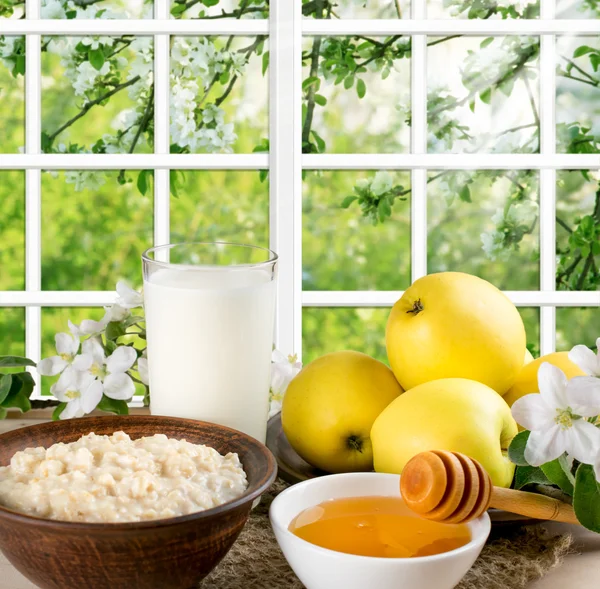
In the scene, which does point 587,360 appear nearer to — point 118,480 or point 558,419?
point 558,419

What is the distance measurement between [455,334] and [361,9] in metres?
1.88

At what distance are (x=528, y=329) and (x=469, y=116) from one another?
0.75 meters

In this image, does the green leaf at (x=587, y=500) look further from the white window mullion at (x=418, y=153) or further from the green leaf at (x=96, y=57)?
the green leaf at (x=96, y=57)

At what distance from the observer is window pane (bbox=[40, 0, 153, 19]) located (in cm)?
232

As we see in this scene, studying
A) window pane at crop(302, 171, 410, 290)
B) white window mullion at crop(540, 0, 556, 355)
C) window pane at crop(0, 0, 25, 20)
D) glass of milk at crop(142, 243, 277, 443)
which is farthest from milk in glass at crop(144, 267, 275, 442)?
window pane at crop(0, 0, 25, 20)

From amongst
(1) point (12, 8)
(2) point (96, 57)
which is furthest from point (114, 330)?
(1) point (12, 8)

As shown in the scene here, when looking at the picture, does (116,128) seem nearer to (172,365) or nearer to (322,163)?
(322,163)

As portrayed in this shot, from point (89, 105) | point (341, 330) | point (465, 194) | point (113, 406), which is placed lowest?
point (341, 330)

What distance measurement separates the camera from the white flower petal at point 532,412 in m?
0.63

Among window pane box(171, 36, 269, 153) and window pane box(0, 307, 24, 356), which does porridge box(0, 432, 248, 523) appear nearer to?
window pane box(171, 36, 269, 153)

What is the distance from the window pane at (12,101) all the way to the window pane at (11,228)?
10 centimetres

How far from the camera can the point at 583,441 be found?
2.03 ft

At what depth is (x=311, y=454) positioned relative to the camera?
0.82 m

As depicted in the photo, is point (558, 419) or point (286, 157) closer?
point (558, 419)
